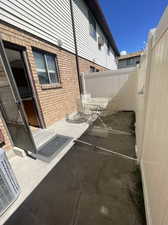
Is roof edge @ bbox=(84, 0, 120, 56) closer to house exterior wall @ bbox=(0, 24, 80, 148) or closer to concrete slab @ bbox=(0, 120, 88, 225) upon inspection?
house exterior wall @ bbox=(0, 24, 80, 148)

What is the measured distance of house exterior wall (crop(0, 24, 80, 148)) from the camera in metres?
2.55

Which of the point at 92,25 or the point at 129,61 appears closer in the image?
the point at 92,25

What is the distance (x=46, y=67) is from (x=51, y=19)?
5.09ft

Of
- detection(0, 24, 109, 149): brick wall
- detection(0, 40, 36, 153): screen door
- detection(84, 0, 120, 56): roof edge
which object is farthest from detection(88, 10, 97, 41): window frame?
detection(0, 40, 36, 153): screen door

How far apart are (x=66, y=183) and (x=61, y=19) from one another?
5097 millimetres

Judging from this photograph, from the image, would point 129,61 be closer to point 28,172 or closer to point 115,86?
point 115,86

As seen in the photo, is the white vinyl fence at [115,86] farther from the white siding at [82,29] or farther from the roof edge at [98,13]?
the roof edge at [98,13]

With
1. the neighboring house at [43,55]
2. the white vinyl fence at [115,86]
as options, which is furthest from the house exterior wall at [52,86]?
the white vinyl fence at [115,86]

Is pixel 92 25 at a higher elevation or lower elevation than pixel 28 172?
higher

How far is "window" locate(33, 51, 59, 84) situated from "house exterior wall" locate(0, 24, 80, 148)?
0.17m

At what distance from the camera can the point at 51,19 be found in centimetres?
345

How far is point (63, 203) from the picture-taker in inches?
55.4

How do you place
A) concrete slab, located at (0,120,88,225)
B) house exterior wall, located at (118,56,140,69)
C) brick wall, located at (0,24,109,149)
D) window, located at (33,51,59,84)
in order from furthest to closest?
1. house exterior wall, located at (118,56,140,69)
2. window, located at (33,51,59,84)
3. brick wall, located at (0,24,109,149)
4. concrete slab, located at (0,120,88,225)

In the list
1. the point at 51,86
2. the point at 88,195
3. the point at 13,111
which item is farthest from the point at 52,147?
the point at 51,86
